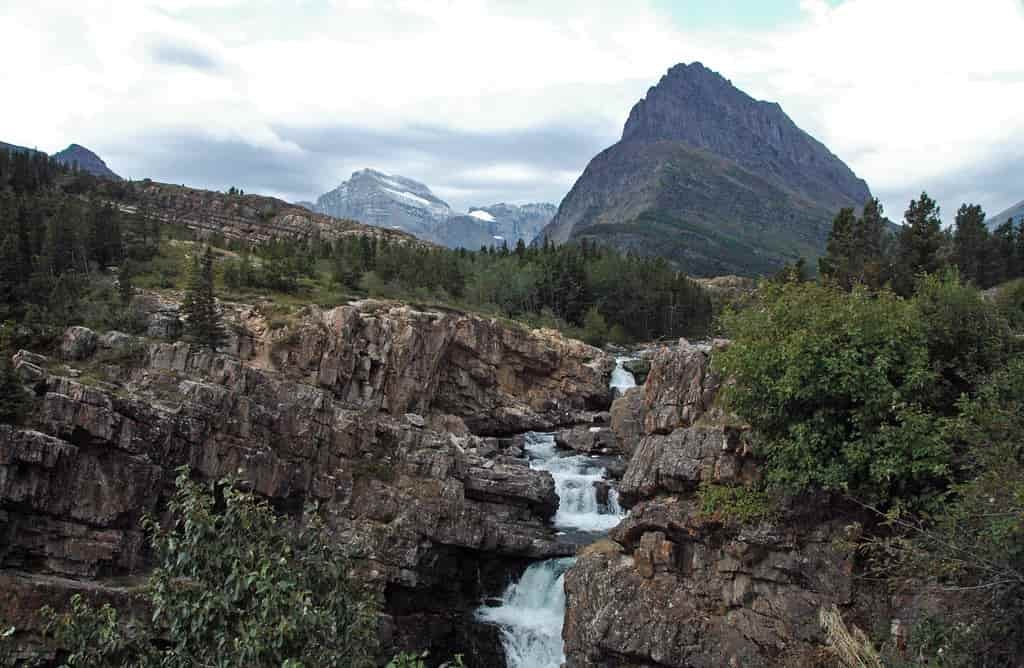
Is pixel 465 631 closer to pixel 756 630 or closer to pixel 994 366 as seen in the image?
pixel 756 630

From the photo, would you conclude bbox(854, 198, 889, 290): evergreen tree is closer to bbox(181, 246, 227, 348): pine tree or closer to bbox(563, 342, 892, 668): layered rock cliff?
bbox(563, 342, 892, 668): layered rock cliff

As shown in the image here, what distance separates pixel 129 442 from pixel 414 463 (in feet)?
37.7

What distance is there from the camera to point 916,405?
46.1 ft

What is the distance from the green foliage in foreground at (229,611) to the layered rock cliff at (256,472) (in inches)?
570

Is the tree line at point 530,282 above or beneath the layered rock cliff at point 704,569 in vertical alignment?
above

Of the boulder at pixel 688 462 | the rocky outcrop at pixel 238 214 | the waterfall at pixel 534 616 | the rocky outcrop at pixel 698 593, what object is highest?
the rocky outcrop at pixel 238 214

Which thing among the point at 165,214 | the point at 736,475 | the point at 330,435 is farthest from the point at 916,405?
the point at 165,214

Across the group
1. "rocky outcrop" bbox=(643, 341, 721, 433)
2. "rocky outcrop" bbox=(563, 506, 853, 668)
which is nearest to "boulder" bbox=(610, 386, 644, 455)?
"rocky outcrop" bbox=(643, 341, 721, 433)

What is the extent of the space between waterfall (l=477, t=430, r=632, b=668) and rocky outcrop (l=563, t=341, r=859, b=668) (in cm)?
497

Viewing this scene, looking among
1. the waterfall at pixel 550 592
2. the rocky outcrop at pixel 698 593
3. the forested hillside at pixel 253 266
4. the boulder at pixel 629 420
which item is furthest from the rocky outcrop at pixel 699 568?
the forested hillside at pixel 253 266

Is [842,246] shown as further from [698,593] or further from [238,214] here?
[238,214]

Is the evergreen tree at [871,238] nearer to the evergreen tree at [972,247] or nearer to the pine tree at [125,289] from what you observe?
the evergreen tree at [972,247]

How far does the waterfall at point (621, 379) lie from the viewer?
56588 millimetres

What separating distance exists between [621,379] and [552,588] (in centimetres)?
3369
